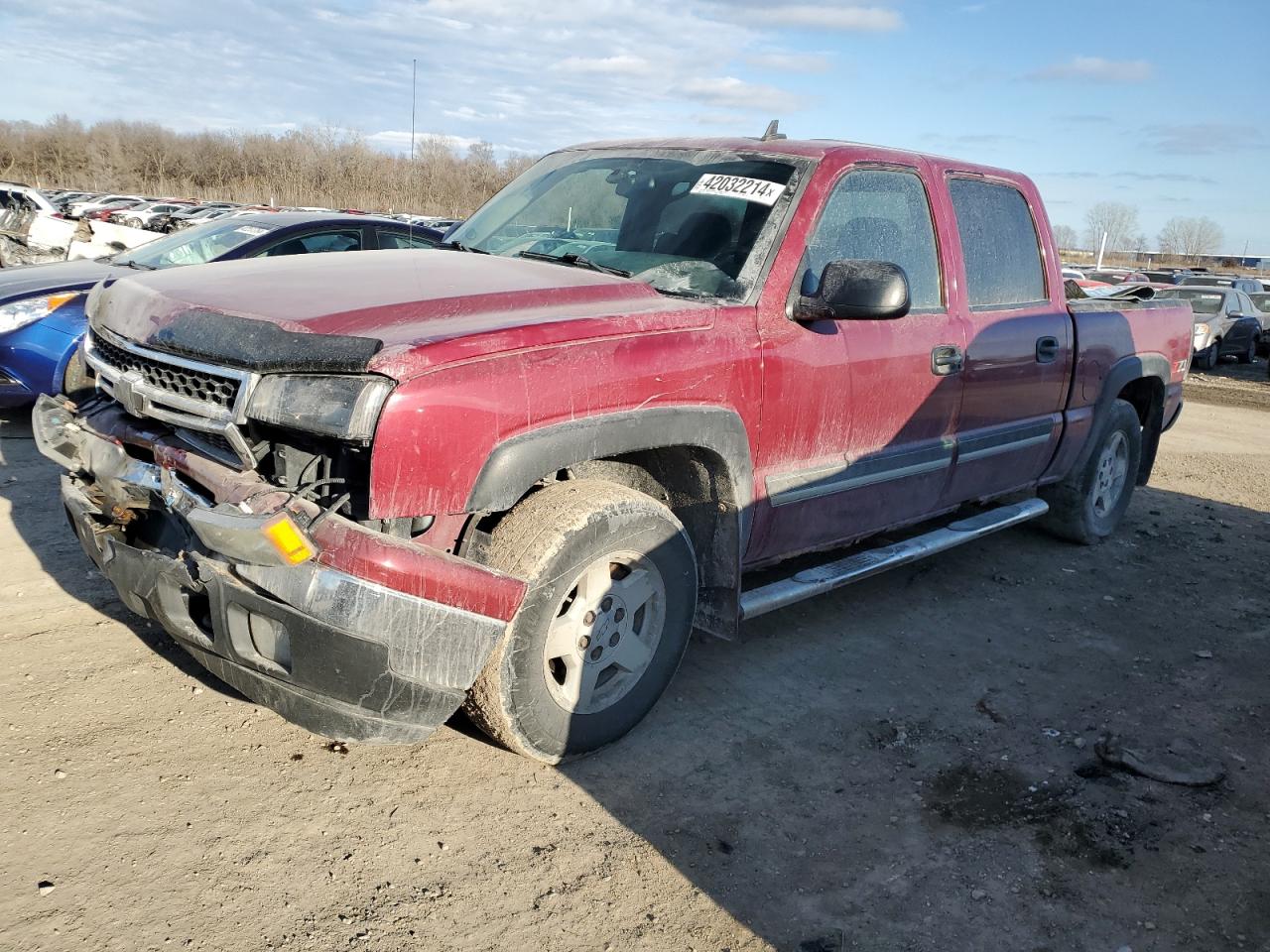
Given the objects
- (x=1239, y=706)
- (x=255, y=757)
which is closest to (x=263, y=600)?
(x=255, y=757)

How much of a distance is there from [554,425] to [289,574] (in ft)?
2.63

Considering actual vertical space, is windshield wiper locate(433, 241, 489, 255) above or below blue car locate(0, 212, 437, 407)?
above

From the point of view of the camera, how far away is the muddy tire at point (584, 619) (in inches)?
115

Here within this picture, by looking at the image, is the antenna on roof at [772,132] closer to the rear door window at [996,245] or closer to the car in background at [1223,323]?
the rear door window at [996,245]

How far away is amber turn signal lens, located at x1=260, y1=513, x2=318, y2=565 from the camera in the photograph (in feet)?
7.94

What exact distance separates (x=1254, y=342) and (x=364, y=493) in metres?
23.0

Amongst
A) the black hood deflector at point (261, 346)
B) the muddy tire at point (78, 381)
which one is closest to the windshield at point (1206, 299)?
the muddy tire at point (78, 381)

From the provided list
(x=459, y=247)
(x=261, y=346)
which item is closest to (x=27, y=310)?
(x=459, y=247)

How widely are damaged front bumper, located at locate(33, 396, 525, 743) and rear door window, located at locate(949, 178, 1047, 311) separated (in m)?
2.87

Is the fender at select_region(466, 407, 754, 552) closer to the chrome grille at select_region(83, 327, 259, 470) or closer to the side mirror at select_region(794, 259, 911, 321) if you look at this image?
the side mirror at select_region(794, 259, 911, 321)

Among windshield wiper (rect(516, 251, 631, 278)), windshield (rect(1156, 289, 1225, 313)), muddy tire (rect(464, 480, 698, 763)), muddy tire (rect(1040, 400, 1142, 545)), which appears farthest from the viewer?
Result: windshield (rect(1156, 289, 1225, 313))

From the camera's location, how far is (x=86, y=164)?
222ft

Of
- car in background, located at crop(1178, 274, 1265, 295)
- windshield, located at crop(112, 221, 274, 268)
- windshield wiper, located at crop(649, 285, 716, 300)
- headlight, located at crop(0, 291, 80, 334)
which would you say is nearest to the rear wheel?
car in background, located at crop(1178, 274, 1265, 295)

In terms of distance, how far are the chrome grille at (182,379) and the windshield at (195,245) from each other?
366 cm
